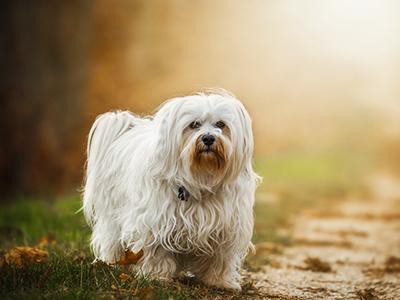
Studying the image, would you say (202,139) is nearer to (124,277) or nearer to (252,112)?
(124,277)

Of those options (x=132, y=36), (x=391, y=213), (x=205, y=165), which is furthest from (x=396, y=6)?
(x=205, y=165)

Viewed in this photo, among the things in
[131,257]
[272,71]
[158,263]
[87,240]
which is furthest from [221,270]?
[272,71]

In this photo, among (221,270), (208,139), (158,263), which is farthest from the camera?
(221,270)

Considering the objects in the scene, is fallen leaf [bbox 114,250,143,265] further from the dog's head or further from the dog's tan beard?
the dog's tan beard

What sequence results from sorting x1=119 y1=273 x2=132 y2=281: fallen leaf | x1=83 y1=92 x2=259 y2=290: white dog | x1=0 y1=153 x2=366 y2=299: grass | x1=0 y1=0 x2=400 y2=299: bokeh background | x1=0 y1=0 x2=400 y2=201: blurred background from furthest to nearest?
x1=0 y1=0 x2=400 y2=201: blurred background → x1=0 y1=0 x2=400 y2=299: bokeh background → x1=83 y1=92 x2=259 y2=290: white dog → x1=119 y1=273 x2=132 y2=281: fallen leaf → x1=0 y1=153 x2=366 y2=299: grass

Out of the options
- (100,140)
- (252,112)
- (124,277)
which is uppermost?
(252,112)

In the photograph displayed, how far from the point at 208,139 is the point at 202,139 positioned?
43 millimetres

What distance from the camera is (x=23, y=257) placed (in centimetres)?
545

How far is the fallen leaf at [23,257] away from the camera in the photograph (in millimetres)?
5225

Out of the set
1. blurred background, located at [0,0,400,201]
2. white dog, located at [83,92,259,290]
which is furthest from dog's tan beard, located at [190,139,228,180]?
blurred background, located at [0,0,400,201]

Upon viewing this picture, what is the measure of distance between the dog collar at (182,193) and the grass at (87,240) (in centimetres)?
59

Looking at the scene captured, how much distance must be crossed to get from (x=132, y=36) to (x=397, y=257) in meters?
22.7

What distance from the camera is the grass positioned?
15.9 feet

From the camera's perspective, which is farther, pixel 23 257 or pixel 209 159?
pixel 23 257
